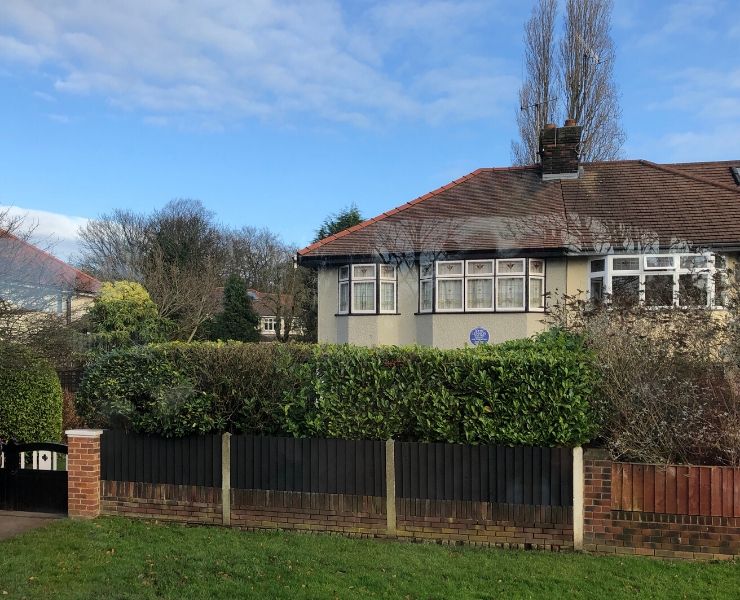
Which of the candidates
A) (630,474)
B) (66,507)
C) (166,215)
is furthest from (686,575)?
(166,215)

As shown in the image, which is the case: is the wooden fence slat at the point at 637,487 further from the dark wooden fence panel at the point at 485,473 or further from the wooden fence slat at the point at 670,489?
the dark wooden fence panel at the point at 485,473

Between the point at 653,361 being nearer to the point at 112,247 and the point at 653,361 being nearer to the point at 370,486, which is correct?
the point at 370,486

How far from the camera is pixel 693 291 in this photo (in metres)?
7.10

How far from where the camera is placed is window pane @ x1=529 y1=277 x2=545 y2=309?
14.6m

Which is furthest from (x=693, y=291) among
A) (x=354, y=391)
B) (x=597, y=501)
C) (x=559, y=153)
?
(x=559, y=153)

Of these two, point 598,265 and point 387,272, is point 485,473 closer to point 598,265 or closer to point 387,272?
point 598,265

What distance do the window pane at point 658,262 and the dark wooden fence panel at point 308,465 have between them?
1012 cm

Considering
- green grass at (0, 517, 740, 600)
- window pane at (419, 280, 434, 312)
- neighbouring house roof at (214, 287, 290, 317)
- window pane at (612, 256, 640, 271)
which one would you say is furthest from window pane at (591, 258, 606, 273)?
neighbouring house roof at (214, 287, 290, 317)

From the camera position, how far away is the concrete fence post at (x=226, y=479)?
6.32 meters

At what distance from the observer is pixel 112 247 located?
40500 mm

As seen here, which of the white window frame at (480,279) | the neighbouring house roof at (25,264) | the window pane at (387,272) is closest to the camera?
the neighbouring house roof at (25,264)

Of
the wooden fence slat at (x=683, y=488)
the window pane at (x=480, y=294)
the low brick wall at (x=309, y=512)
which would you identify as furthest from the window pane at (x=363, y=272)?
the wooden fence slat at (x=683, y=488)

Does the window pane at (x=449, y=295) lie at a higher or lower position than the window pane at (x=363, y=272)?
lower

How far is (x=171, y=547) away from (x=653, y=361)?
17.1ft
